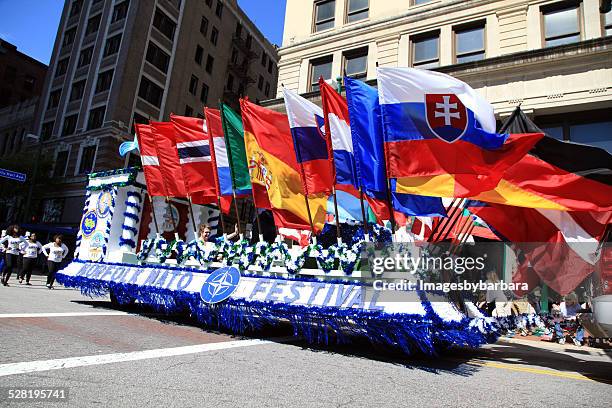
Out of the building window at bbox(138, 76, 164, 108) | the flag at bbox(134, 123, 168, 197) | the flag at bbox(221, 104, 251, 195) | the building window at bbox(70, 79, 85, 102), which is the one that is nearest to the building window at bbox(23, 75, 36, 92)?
the building window at bbox(70, 79, 85, 102)

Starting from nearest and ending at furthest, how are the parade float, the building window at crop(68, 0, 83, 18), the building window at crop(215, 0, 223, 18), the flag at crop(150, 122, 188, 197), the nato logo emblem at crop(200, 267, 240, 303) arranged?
the parade float < the nato logo emblem at crop(200, 267, 240, 303) < the flag at crop(150, 122, 188, 197) < the building window at crop(68, 0, 83, 18) < the building window at crop(215, 0, 223, 18)

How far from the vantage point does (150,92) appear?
102ft

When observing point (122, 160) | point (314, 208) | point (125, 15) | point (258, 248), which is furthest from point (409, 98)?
point (125, 15)

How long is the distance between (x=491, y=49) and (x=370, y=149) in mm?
13334

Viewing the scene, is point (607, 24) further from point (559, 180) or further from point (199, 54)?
point (199, 54)

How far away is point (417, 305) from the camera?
5.14 metres

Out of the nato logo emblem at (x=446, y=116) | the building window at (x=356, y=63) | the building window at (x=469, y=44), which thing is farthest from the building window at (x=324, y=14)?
the nato logo emblem at (x=446, y=116)

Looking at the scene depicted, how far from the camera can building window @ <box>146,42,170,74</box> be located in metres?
31.1

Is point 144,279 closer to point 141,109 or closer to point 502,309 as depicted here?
point 502,309

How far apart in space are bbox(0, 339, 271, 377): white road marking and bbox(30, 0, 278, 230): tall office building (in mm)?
25351

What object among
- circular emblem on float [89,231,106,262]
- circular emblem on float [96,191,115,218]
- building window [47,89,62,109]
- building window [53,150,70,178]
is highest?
building window [47,89,62,109]

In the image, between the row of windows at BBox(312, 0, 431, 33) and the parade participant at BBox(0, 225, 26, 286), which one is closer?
the parade participant at BBox(0, 225, 26, 286)

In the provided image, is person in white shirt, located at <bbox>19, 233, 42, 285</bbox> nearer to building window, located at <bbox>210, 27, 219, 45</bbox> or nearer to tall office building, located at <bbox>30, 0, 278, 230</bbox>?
tall office building, located at <bbox>30, 0, 278, 230</bbox>

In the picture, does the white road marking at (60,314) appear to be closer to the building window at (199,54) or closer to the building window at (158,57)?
the building window at (158,57)
